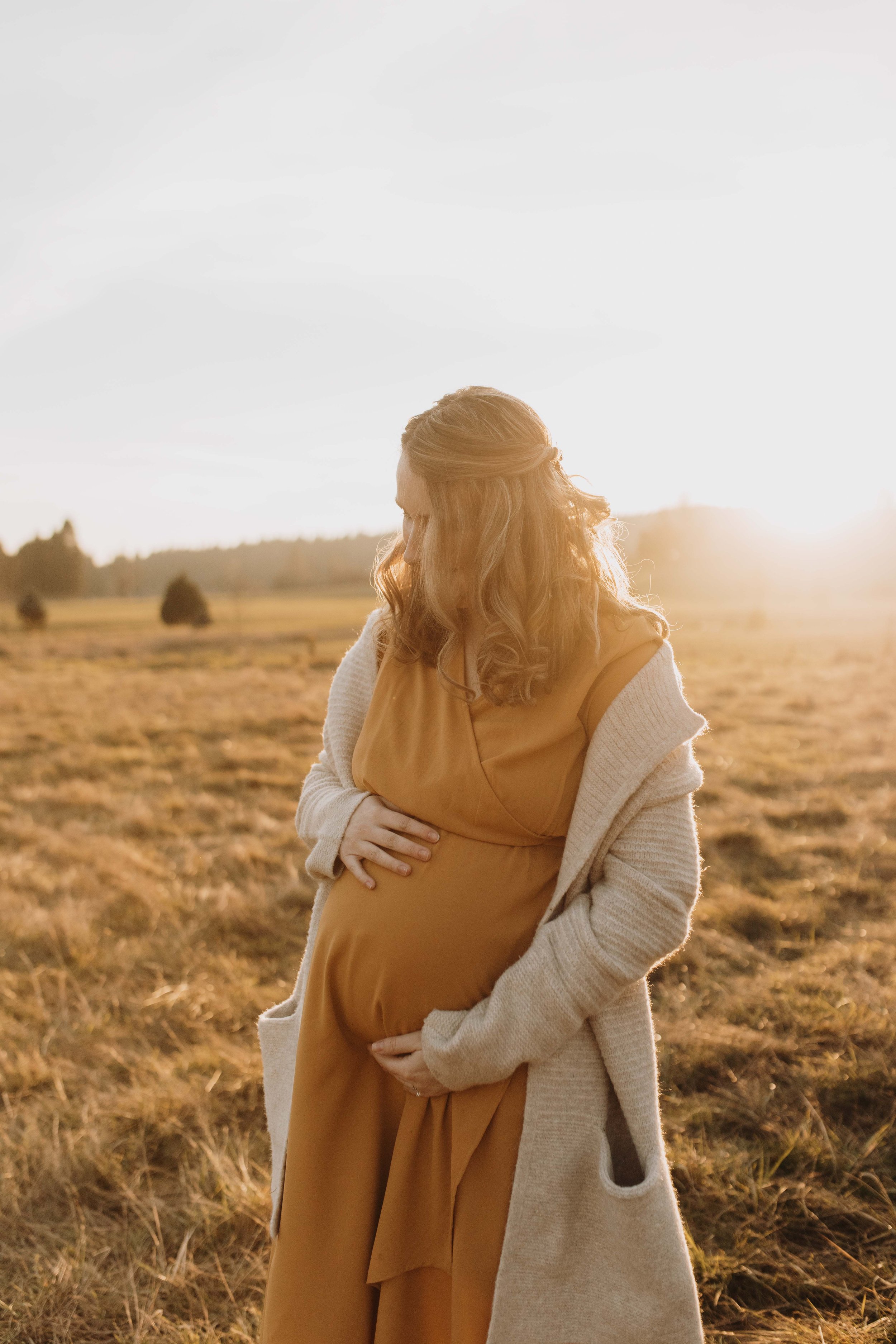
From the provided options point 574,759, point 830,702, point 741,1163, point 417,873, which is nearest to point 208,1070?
point 741,1163

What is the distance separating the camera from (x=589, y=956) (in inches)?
61.3

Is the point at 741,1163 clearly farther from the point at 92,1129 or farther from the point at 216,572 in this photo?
the point at 216,572

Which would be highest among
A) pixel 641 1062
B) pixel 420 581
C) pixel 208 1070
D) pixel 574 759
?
pixel 420 581

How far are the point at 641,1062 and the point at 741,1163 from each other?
5.06ft

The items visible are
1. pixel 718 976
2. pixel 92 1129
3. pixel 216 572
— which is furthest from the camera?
pixel 216 572

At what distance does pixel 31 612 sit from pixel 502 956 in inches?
1838

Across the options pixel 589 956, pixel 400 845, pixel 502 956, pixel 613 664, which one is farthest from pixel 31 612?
pixel 589 956

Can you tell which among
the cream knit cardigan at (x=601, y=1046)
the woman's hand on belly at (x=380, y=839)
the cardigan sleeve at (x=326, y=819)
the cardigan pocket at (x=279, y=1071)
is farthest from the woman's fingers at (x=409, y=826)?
the cardigan pocket at (x=279, y=1071)

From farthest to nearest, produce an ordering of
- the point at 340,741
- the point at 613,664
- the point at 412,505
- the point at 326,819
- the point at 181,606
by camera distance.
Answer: the point at 181,606 < the point at 340,741 < the point at 326,819 < the point at 412,505 < the point at 613,664

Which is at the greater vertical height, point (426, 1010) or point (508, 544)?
point (508, 544)

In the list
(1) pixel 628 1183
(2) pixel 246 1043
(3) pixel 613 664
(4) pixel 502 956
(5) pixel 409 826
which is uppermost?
(3) pixel 613 664

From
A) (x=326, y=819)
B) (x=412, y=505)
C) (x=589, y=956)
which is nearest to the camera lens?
(x=589, y=956)

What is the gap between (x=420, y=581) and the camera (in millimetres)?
1838

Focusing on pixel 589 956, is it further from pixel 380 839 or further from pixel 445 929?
pixel 380 839
